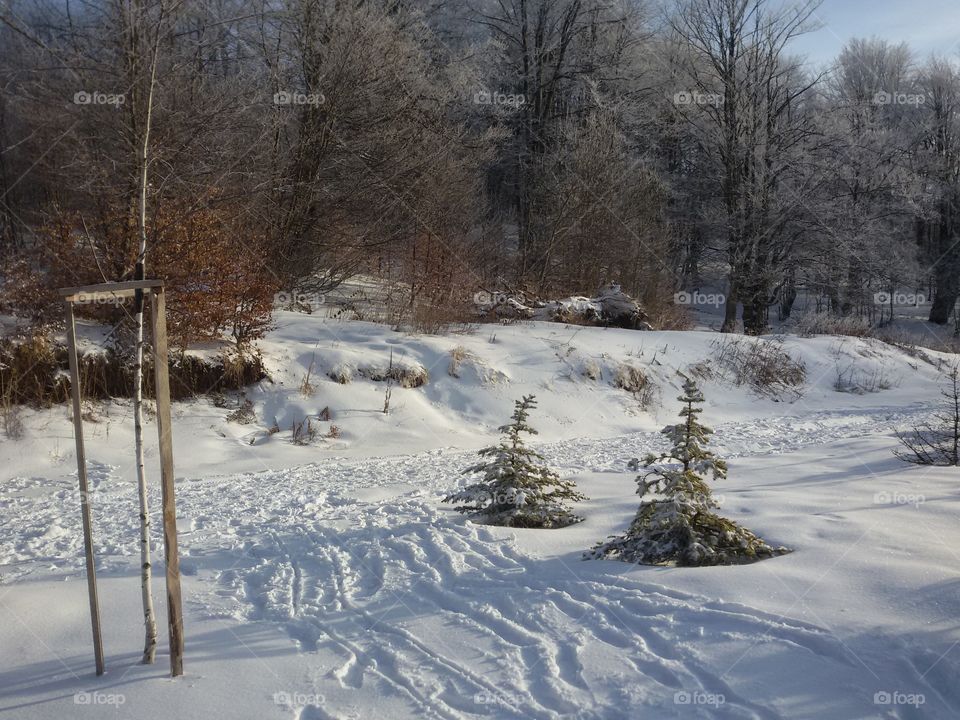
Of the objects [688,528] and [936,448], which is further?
[936,448]

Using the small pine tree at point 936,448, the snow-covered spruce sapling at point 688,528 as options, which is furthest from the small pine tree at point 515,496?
the small pine tree at point 936,448

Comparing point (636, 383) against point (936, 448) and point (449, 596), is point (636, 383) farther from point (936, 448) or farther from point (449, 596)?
point (449, 596)

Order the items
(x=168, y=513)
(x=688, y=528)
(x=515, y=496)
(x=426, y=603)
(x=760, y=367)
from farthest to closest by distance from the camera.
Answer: (x=760, y=367)
(x=515, y=496)
(x=688, y=528)
(x=426, y=603)
(x=168, y=513)

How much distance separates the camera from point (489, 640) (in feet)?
13.8

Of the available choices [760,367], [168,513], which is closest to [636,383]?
[760,367]

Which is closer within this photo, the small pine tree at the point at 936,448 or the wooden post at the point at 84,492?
the wooden post at the point at 84,492

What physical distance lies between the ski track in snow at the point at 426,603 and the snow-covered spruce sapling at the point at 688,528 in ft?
1.39

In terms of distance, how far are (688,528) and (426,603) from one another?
5.78ft

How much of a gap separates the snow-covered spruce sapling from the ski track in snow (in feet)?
1.39

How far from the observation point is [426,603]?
15.5 feet

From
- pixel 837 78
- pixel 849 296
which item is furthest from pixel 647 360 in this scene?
pixel 837 78

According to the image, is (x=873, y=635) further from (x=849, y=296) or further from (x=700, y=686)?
(x=849, y=296)

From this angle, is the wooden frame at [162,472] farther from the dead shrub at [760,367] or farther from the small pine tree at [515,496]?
the dead shrub at [760,367]

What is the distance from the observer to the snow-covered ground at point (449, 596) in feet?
11.8
